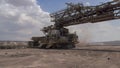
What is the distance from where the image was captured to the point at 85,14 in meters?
34.8

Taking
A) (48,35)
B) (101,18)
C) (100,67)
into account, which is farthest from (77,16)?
(100,67)

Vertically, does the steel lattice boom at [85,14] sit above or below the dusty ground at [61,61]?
above

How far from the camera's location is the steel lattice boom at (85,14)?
99.0 feet

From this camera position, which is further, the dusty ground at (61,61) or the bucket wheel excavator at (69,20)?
the bucket wheel excavator at (69,20)

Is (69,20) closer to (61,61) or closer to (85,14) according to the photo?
(85,14)

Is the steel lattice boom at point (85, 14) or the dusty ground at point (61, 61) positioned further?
the steel lattice boom at point (85, 14)

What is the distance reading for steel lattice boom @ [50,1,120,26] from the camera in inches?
1188

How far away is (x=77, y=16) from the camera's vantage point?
36.5 metres

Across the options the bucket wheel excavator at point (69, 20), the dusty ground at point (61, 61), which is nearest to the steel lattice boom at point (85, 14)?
the bucket wheel excavator at point (69, 20)

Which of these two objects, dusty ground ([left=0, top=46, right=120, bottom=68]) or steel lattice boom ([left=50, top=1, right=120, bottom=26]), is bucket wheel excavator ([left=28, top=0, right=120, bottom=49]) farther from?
dusty ground ([left=0, top=46, right=120, bottom=68])

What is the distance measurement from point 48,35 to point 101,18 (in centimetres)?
1373

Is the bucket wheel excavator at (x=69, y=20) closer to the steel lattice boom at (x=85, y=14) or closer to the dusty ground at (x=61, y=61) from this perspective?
the steel lattice boom at (x=85, y=14)

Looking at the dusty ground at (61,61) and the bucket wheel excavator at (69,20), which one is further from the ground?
the bucket wheel excavator at (69,20)

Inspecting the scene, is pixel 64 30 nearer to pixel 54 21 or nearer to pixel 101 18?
pixel 54 21
